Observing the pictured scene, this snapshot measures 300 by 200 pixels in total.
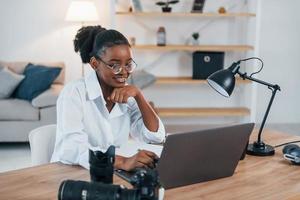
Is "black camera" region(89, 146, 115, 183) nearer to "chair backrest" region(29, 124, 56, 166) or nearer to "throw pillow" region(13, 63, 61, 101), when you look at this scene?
"chair backrest" region(29, 124, 56, 166)

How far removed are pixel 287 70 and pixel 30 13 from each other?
2.97 metres

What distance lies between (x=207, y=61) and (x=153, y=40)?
67 cm

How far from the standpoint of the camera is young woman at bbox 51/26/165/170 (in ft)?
5.48

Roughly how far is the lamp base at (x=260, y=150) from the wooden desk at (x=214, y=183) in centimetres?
10

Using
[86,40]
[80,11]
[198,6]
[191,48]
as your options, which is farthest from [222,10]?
[86,40]

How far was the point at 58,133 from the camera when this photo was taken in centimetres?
171

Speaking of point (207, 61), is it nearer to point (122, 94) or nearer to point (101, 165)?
point (122, 94)

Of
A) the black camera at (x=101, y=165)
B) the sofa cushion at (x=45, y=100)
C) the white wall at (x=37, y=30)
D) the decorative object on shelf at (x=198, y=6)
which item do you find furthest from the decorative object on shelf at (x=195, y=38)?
the black camera at (x=101, y=165)

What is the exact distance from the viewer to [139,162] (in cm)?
151

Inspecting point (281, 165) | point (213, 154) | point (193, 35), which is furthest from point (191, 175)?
point (193, 35)

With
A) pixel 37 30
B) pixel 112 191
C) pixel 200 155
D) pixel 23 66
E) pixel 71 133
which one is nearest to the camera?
pixel 112 191

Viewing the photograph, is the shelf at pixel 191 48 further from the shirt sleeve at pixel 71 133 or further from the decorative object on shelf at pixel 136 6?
the shirt sleeve at pixel 71 133

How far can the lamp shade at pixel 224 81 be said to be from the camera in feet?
5.53

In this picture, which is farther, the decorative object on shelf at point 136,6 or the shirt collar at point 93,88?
the decorative object on shelf at point 136,6
